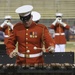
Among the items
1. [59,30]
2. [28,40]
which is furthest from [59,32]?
[28,40]

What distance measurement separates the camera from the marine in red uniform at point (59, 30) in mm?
12578

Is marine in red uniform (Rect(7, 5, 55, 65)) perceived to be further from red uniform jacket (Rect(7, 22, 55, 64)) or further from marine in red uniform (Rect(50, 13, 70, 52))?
marine in red uniform (Rect(50, 13, 70, 52))

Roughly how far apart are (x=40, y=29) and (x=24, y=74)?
0.90m

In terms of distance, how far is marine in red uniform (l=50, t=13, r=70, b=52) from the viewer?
1258 cm

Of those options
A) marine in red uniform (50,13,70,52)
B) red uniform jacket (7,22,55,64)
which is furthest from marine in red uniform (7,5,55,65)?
marine in red uniform (50,13,70,52)

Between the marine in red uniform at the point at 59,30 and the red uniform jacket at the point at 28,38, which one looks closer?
the red uniform jacket at the point at 28,38

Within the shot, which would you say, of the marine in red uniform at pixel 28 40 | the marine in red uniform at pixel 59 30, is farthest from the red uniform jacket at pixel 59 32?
the marine in red uniform at pixel 28 40

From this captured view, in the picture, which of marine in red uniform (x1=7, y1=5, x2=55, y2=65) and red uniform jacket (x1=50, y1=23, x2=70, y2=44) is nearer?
marine in red uniform (x1=7, y1=5, x2=55, y2=65)

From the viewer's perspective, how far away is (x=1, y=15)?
2909cm

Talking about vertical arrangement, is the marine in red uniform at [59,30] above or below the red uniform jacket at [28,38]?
below

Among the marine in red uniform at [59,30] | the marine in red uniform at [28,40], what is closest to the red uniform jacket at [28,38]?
the marine in red uniform at [28,40]

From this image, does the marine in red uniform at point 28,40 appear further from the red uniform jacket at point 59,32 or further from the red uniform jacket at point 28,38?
the red uniform jacket at point 59,32

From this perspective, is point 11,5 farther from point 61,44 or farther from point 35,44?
point 35,44

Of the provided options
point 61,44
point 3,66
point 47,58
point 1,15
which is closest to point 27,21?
point 3,66
